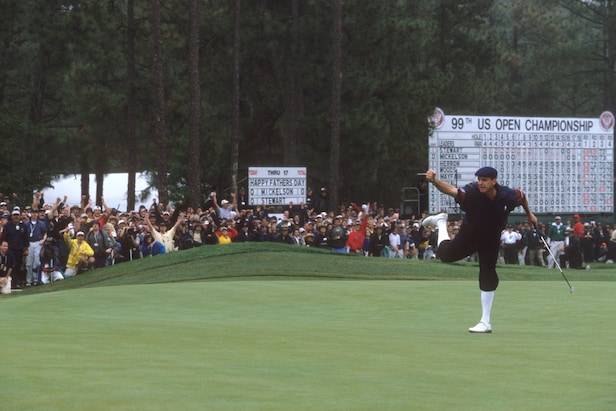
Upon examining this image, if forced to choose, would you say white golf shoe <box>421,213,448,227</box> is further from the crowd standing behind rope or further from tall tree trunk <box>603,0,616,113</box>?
tall tree trunk <box>603,0,616,113</box>

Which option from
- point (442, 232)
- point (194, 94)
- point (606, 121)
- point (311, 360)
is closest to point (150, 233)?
point (194, 94)

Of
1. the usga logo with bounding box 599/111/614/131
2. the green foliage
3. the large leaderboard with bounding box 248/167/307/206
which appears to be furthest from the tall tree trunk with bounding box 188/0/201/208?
the usga logo with bounding box 599/111/614/131

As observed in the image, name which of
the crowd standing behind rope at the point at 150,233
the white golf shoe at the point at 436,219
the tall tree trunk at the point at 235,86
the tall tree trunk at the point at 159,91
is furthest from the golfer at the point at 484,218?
the tall tree trunk at the point at 235,86

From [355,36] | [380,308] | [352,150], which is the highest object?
[355,36]

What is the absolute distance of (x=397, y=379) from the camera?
26.1 feet

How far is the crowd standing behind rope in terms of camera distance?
27344mm

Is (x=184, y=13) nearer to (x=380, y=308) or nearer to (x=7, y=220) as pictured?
(x=7, y=220)

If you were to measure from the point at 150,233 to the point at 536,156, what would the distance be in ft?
65.5

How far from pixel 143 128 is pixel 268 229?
88.0 feet

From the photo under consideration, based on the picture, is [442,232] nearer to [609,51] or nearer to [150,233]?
[150,233]

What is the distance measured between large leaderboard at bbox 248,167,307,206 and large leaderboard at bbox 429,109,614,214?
5.26 metres

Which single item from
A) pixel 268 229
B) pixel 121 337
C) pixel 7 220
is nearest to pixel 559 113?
pixel 268 229

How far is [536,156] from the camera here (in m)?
44.2

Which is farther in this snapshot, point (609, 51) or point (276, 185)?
point (609, 51)
